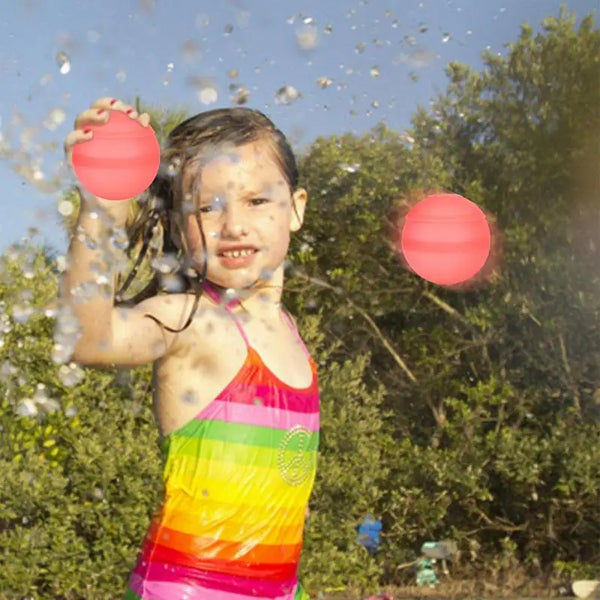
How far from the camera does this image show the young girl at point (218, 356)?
8.11 ft

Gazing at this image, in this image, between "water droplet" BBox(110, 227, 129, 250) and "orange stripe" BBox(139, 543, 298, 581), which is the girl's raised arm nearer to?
"water droplet" BBox(110, 227, 129, 250)

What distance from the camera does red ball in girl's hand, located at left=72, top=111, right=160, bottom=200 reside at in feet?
7.79

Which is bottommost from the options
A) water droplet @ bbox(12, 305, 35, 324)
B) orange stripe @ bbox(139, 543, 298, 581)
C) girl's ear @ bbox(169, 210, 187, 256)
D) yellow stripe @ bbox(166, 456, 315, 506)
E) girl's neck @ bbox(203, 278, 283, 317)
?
orange stripe @ bbox(139, 543, 298, 581)

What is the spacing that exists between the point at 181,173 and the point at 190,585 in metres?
1.00

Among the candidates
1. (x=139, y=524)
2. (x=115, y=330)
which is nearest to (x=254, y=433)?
(x=115, y=330)

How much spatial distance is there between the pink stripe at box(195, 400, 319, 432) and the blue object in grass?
5.63 meters

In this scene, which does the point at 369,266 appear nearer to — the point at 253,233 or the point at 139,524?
the point at 139,524

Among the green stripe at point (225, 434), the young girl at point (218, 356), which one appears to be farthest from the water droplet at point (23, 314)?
the green stripe at point (225, 434)

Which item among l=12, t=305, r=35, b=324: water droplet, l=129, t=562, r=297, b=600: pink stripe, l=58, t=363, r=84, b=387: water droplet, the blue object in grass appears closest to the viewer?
l=129, t=562, r=297, b=600: pink stripe

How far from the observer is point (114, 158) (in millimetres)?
2408

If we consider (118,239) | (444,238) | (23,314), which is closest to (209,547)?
(118,239)

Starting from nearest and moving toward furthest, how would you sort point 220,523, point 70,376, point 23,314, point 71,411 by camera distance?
1. point 220,523
2. point 70,376
3. point 23,314
4. point 71,411

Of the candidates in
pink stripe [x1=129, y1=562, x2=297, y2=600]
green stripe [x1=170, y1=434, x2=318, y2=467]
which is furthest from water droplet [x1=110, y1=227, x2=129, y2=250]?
pink stripe [x1=129, y1=562, x2=297, y2=600]

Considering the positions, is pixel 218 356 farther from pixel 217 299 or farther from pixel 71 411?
pixel 71 411
